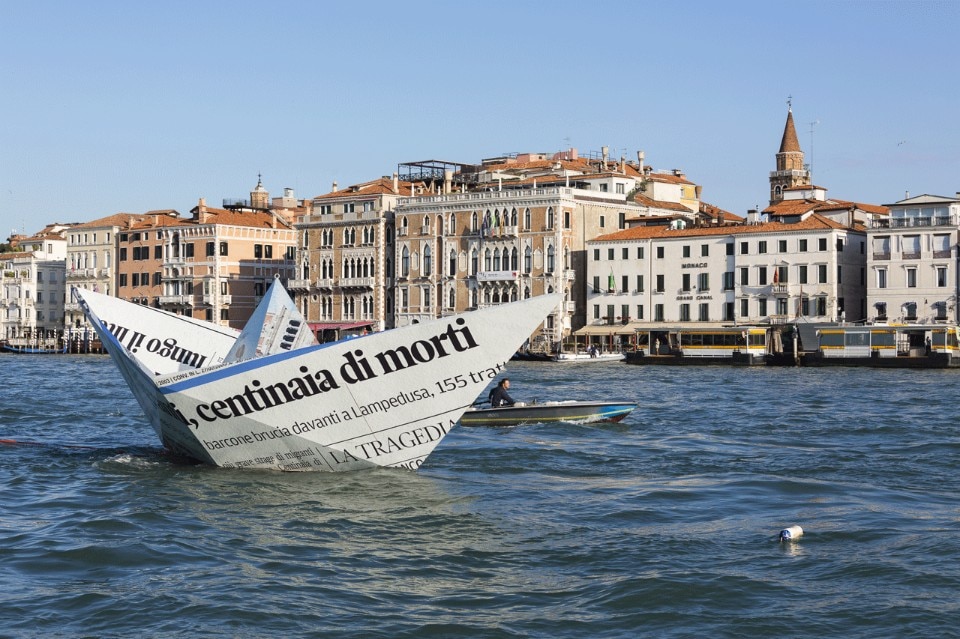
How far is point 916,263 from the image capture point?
67812mm

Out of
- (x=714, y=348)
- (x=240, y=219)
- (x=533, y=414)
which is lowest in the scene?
(x=533, y=414)

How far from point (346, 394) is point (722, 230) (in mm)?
59424

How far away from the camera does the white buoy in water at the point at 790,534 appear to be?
13.7 meters

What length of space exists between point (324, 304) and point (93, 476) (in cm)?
7281

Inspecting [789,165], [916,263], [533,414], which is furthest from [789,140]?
[533,414]

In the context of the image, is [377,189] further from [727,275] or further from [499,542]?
[499,542]

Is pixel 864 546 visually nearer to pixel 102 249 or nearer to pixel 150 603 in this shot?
pixel 150 603

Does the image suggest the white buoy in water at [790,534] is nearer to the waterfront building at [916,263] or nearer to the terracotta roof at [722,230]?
the waterfront building at [916,263]

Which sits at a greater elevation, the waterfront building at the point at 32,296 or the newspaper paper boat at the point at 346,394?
the waterfront building at the point at 32,296

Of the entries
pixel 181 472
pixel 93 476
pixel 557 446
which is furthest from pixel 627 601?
pixel 557 446

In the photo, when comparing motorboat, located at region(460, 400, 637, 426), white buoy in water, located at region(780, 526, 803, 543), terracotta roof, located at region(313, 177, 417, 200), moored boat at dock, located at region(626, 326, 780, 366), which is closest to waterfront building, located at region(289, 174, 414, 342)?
terracotta roof, located at region(313, 177, 417, 200)

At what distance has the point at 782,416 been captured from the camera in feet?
102

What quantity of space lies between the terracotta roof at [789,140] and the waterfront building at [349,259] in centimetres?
3401

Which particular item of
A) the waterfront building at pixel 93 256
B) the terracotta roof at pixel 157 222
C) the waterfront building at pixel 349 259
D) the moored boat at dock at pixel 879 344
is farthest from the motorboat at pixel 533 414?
the waterfront building at pixel 93 256
